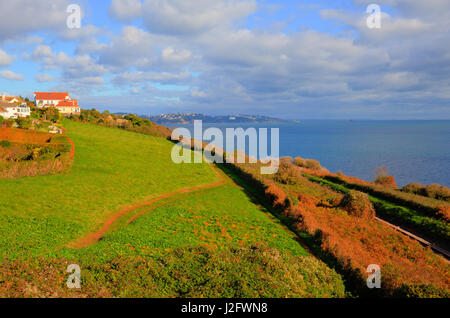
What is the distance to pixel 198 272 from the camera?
35.6 feet

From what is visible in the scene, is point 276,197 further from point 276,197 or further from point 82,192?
point 82,192

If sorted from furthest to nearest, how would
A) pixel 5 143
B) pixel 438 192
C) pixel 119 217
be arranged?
pixel 438 192, pixel 5 143, pixel 119 217

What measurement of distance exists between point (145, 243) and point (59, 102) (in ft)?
232

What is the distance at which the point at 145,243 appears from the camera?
14.3 metres

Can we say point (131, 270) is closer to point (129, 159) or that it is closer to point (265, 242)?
point (265, 242)

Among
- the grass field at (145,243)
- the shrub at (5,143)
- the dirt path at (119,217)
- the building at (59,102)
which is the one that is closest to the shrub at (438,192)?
the grass field at (145,243)

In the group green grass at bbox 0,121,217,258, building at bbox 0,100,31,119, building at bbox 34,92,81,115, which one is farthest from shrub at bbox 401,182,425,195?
building at bbox 34,92,81,115

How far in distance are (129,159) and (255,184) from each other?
1626 centimetres

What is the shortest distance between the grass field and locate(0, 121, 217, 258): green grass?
0.26 feet

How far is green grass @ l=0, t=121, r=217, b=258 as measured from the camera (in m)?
14.0

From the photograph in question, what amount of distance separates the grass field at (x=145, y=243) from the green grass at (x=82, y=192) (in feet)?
0.26

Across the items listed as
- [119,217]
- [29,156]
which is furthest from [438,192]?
[29,156]

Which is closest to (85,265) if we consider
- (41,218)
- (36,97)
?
(41,218)

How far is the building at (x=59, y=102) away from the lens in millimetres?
69375
